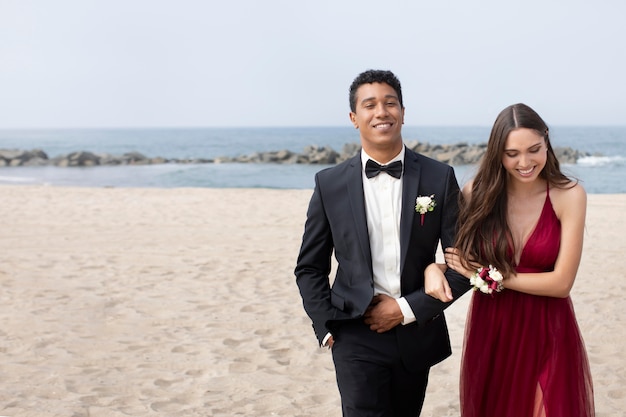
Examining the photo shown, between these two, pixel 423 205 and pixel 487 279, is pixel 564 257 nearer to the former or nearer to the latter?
pixel 487 279

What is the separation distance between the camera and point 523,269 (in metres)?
3.12

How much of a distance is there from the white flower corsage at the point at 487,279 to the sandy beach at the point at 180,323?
7.21 feet

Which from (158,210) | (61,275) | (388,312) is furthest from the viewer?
(158,210)

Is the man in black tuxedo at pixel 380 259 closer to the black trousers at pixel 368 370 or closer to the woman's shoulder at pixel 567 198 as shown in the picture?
the black trousers at pixel 368 370

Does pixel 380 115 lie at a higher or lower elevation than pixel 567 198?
higher

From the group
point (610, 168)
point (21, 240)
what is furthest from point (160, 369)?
point (610, 168)

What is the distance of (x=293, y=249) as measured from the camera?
10883 millimetres

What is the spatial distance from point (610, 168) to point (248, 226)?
30.9m

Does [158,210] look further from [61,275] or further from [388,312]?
[388,312]

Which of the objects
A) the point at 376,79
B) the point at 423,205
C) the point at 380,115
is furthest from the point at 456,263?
the point at 376,79

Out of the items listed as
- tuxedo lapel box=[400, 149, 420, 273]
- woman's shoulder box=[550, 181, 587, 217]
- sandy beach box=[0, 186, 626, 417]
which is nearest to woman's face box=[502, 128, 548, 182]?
woman's shoulder box=[550, 181, 587, 217]

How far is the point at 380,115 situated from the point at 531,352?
1.26 m

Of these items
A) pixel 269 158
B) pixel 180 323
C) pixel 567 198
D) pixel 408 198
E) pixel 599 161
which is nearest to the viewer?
pixel 408 198

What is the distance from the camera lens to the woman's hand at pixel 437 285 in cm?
287
